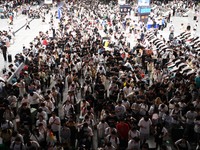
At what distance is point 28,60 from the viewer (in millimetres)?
16078

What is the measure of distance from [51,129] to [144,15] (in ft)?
69.3

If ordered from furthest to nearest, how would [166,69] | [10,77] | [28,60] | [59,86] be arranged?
[28,60] → [166,69] → [10,77] → [59,86]

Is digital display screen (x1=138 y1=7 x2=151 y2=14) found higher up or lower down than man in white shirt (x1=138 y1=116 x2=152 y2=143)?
higher up

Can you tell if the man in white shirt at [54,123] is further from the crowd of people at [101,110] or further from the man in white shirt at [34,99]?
the man in white shirt at [34,99]

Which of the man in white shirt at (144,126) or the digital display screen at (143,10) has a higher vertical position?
the digital display screen at (143,10)

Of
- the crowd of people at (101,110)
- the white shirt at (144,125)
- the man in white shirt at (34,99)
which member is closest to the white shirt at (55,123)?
the crowd of people at (101,110)

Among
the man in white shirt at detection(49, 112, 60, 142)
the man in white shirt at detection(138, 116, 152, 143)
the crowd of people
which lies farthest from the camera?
the man in white shirt at detection(49, 112, 60, 142)

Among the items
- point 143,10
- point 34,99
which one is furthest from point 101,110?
point 143,10

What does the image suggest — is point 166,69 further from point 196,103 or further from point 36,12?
point 36,12

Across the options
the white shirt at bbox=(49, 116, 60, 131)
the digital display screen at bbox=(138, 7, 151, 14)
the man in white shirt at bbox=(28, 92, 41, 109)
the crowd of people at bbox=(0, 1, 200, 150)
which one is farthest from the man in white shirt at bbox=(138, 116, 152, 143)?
the digital display screen at bbox=(138, 7, 151, 14)

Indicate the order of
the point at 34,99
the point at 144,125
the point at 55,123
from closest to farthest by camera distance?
the point at 144,125
the point at 55,123
the point at 34,99

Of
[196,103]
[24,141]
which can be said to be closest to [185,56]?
[196,103]

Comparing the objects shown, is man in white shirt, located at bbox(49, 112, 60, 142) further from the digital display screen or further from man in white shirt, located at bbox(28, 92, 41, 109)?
the digital display screen

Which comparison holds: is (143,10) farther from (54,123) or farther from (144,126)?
(54,123)
